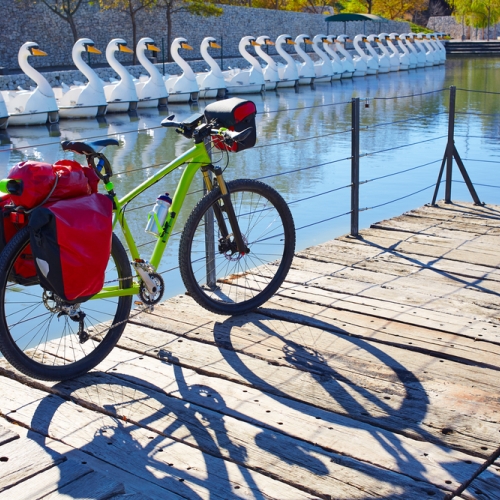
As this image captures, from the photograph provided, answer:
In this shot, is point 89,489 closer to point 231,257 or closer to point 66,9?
point 231,257

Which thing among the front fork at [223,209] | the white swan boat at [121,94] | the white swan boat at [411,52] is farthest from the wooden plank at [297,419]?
the white swan boat at [411,52]

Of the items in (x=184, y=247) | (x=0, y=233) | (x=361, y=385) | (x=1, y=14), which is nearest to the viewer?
(x=0, y=233)

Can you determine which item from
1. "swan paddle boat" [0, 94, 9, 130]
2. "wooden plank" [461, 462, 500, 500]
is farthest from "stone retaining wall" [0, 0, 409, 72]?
"wooden plank" [461, 462, 500, 500]

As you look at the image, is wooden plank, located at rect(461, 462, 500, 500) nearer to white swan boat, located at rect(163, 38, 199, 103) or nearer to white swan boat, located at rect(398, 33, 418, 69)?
white swan boat, located at rect(163, 38, 199, 103)

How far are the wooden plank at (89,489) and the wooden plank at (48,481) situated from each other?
1 centimetres

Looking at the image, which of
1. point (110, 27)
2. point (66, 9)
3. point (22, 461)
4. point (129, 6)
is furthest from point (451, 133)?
point (110, 27)

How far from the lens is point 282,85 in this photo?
2548 cm

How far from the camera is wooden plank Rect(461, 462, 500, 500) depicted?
6.94 ft

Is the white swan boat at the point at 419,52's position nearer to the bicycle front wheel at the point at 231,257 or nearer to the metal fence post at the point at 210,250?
the bicycle front wheel at the point at 231,257

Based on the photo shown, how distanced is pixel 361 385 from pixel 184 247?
0.94 metres

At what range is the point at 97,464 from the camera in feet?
7.55

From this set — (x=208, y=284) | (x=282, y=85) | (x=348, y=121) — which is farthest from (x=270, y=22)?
(x=208, y=284)

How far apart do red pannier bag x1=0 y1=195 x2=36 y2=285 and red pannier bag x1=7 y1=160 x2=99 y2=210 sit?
0.16 ft

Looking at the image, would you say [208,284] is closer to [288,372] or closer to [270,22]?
[288,372]
